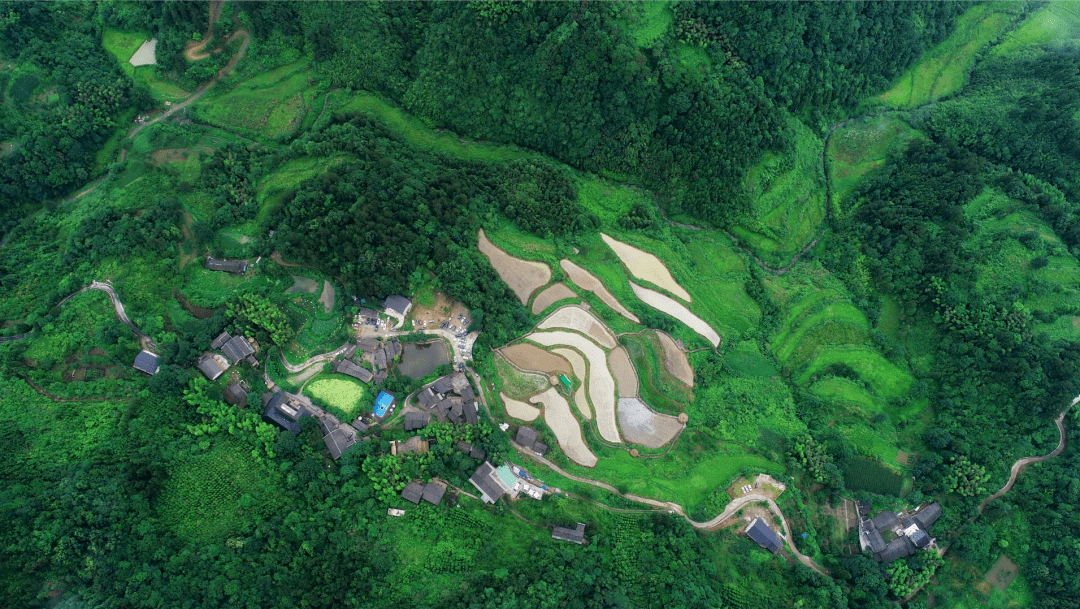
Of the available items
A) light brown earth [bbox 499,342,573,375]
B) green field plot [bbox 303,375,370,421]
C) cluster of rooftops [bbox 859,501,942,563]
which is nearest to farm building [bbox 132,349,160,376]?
green field plot [bbox 303,375,370,421]

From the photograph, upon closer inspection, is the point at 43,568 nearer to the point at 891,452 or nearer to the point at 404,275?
the point at 404,275

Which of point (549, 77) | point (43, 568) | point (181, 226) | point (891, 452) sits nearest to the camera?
point (43, 568)

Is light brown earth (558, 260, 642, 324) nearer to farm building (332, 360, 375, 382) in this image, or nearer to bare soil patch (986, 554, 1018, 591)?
farm building (332, 360, 375, 382)

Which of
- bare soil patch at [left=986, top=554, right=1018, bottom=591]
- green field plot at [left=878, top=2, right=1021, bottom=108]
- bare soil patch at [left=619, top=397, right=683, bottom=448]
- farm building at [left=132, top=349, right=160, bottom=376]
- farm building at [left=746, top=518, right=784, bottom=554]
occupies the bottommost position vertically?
bare soil patch at [left=986, top=554, right=1018, bottom=591]

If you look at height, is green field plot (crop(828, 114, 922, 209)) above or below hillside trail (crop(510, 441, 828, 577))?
above

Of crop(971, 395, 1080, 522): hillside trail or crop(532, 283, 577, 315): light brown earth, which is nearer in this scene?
crop(971, 395, 1080, 522): hillside trail

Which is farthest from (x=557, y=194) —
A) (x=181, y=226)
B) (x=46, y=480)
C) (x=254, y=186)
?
(x=46, y=480)

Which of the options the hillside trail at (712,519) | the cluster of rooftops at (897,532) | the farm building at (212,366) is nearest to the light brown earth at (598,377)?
the hillside trail at (712,519)
